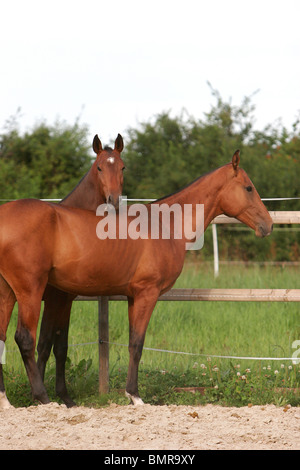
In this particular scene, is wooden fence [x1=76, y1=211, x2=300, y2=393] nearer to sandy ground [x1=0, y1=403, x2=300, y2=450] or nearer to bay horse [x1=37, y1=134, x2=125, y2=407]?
bay horse [x1=37, y1=134, x2=125, y2=407]

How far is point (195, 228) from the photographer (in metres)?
5.35

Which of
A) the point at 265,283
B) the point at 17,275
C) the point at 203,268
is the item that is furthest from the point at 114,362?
the point at 203,268

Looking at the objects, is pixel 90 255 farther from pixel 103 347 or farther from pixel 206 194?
pixel 103 347

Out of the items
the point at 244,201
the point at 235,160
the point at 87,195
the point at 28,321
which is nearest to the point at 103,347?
the point at 28,321

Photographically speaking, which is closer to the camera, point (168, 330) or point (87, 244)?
point (87, 244)

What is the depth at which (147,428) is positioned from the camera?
168 inches

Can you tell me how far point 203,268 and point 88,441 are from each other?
23.4 feet

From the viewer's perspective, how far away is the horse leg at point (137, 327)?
5.04 metres

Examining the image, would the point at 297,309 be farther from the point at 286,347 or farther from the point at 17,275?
the point at 17,275

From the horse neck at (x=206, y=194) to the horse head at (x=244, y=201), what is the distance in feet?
0.19

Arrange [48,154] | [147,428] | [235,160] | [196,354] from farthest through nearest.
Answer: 1. [48,154]
2. [196,354]
3. [235,160]
4. [147,428]

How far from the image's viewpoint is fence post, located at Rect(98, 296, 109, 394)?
5.75m

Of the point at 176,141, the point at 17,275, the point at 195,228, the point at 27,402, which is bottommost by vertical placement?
the point at 27,402

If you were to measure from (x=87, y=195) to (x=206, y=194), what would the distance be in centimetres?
98
